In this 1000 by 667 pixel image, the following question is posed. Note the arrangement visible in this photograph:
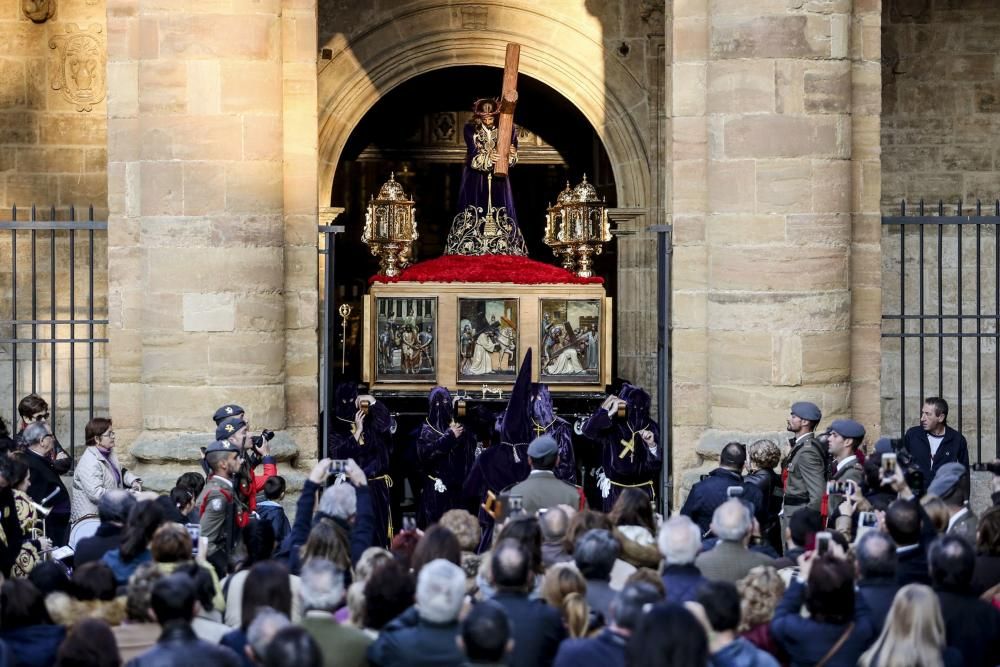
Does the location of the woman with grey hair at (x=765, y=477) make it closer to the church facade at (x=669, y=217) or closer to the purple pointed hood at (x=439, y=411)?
the church facade at (x=669, y=217)

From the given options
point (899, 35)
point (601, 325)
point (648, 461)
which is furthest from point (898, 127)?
point (648, 461)

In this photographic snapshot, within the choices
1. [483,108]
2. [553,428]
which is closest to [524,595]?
[553,428]

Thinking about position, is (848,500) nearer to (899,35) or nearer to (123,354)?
(123,354)

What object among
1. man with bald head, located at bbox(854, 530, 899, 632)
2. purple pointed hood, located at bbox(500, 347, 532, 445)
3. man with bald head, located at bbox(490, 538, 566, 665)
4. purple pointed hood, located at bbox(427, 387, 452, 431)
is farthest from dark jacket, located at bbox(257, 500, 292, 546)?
man with bald head, located at bbox(854, 530, 899, 632)

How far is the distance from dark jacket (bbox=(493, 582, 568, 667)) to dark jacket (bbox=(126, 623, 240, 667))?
3.56ft

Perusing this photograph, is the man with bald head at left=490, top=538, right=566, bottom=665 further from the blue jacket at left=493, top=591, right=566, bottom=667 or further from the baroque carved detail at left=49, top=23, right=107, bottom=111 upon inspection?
the baroque carved detail at left=49, top=23, right=107, bottom=111

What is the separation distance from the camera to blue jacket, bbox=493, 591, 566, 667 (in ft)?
20.6

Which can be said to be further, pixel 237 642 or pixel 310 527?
pixel 310 527

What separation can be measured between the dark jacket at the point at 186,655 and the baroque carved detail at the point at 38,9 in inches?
440

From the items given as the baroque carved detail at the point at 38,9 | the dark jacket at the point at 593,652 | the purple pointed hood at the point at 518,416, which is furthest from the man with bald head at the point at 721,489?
the baroque carved detail at the point at 38,9

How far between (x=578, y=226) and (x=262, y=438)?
15.3ft

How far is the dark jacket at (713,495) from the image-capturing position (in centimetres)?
952

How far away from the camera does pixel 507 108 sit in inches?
563

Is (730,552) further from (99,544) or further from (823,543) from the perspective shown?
(99,544)
